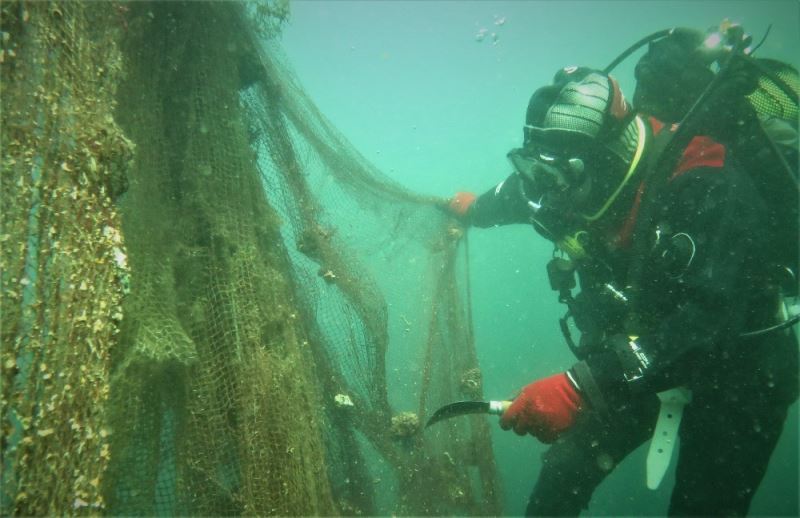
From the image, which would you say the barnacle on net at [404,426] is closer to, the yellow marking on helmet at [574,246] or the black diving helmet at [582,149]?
the yellow marking on helmet at [574,246]

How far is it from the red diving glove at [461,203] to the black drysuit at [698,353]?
171 centimetres

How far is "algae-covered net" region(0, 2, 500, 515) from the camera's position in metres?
1.26

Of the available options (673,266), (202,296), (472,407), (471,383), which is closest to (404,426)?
(472,407)

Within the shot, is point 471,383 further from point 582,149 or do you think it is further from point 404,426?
point 582,149

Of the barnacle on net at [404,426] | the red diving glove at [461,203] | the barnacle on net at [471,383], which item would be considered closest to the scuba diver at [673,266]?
the barnacle on net at [404,426]

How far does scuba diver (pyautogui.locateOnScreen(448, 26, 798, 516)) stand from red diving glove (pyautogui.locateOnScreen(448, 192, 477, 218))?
1397 millimetres

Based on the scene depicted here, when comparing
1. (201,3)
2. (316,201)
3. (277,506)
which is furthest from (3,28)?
(277,506)

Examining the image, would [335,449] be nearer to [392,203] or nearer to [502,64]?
[392,203]

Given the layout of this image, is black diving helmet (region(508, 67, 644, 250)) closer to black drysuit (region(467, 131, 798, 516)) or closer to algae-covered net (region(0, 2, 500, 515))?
black drysuit (region(467, 131, 798, 516))

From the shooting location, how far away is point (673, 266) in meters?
2.61

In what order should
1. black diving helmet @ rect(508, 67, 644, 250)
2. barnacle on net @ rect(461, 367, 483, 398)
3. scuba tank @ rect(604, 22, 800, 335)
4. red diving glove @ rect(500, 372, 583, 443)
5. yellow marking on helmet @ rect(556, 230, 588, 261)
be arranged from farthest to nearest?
barnacle on net @ rect(461, 367, 483, 398), yellow marking on helmet @ rect(556, 230, 588, 261), black diving helmet @ rect(508, 67, 644, 250), scuba tank @ rect(604, 22, 800, 335), red diving glove @ rect(500, 372, 583, 443)

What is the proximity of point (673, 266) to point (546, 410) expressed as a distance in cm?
131

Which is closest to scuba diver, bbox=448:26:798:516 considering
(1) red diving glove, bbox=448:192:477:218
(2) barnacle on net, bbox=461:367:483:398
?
(2) barnacle on net, bbox=461:367:483:398

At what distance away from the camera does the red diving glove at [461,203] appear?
192 inches
